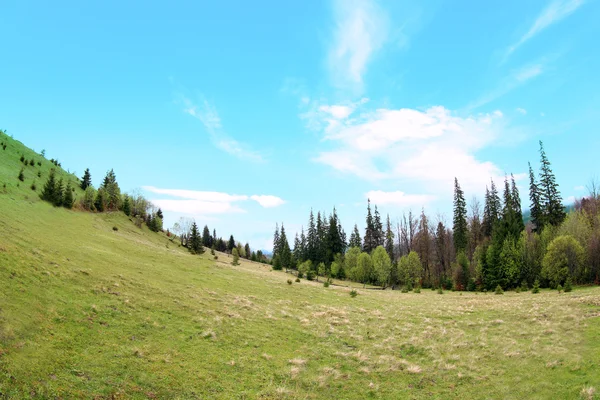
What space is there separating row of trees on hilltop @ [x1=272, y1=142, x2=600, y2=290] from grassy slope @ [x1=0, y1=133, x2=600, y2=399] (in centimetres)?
2769

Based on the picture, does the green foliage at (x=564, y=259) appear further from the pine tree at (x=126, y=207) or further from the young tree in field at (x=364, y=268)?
the pine tree at (x=126, y=207)

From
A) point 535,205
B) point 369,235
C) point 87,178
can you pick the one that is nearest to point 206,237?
point 87,178

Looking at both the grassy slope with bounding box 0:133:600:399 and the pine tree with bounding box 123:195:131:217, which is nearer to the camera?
the grassy slope with bounding box 0:133:600:399

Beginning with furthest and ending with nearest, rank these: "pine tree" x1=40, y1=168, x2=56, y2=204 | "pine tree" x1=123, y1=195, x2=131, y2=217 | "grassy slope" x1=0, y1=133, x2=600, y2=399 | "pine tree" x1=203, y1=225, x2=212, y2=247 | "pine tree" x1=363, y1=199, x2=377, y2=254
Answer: "pine tree" x1=203, y1=225, x2=212, y2=247
"pine tree" x1=363, y1=199, x2=377, y2=254
"pine tree" x1=123, y1=195, x2=131, y2=217
"pine tree" x1=40, y1=168, x2=56, y2=204
"grassy slope" x1=0, y1=133, x2=600, y2=399

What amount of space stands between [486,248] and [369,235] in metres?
38.9

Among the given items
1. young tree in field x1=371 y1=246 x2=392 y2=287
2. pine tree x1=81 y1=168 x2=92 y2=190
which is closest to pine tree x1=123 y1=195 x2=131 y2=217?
pine tree x1=81 y1=168 x2=92 y2=190

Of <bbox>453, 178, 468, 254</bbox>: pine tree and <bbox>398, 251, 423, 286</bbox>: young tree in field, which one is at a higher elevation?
<bbox>453, 178, 468, 254</bbox>: pine tree

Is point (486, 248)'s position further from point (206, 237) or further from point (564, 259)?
point (206, 237)

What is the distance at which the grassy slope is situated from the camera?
51.6 feet

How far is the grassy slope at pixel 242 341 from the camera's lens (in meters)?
15.7

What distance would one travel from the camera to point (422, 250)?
3484 inches

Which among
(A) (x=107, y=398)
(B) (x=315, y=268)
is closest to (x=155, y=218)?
(B) (x=315, y=268)

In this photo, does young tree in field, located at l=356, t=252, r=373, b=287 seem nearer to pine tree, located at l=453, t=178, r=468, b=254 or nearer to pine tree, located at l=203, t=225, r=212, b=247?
pine tree, located at l=453, t=178, r=468, b=254

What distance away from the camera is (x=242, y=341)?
23031mm
